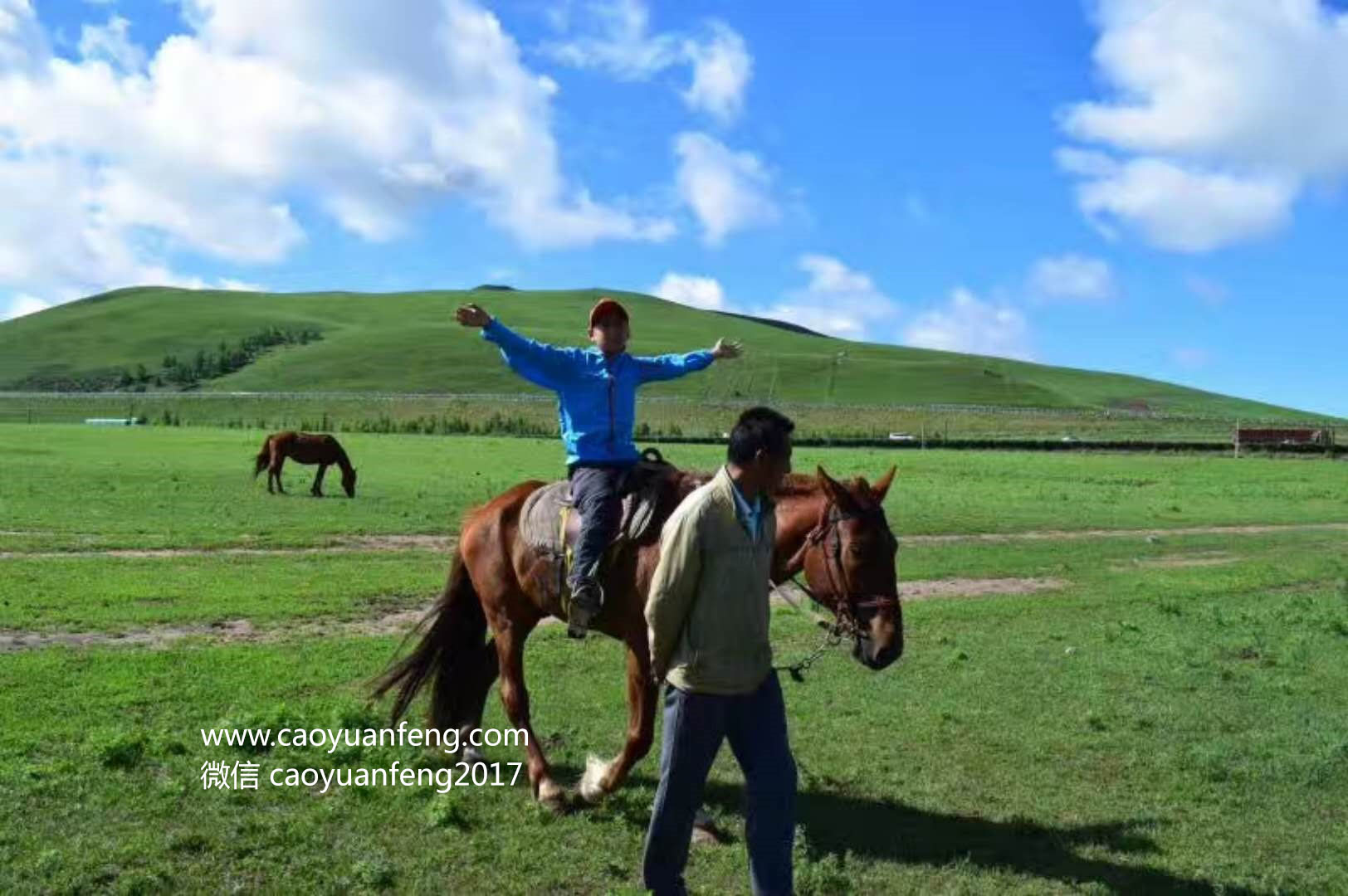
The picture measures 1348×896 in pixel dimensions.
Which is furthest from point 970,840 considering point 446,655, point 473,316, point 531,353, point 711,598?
point 473,316

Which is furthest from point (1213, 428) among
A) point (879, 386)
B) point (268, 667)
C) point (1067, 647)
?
point (268, 667)

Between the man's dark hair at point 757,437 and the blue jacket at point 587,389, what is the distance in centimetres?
217

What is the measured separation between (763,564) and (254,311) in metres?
202

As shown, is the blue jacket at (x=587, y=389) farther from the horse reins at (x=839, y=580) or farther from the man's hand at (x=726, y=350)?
the horse reins at (x=839, y=580)

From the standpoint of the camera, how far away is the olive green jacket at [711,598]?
17.1 ft

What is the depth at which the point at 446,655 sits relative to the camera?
8.62 metres

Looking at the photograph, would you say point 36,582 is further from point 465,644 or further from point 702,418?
point 702,418

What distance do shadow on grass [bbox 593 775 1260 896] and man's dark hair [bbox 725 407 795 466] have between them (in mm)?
2802

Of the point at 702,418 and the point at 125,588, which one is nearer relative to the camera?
the point at 125,588

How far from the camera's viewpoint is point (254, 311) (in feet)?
630

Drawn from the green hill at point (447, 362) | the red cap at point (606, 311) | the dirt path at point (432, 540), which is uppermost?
the green hill at point (447, 362)

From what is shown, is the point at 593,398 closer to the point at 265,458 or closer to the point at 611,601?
the point at 611,601

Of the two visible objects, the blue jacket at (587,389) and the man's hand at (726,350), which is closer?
the blue jacket at (587,389)

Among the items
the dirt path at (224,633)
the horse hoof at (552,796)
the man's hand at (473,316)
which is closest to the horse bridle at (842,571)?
the horse hoof at (552,796)
